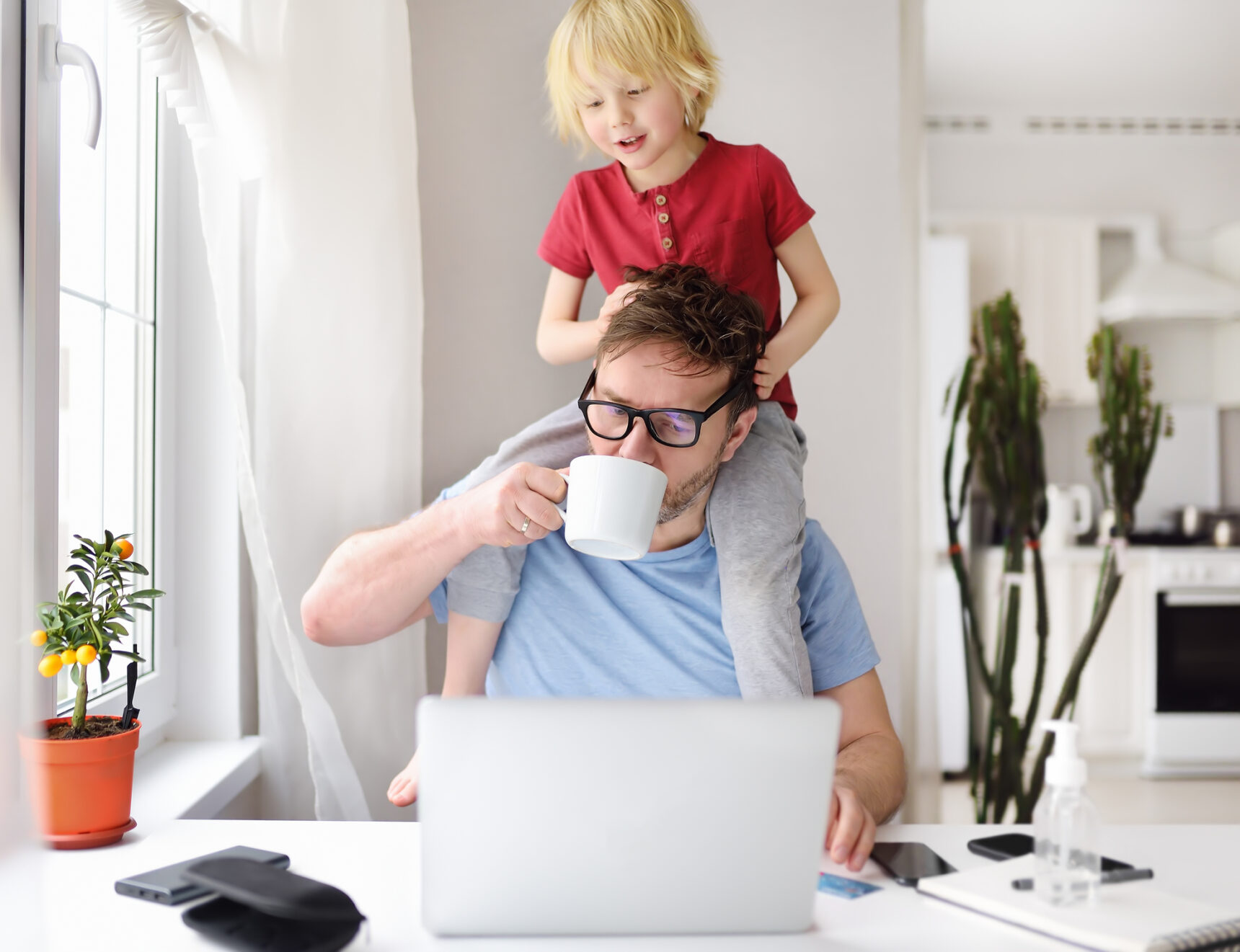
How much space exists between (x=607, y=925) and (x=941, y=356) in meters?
3.71

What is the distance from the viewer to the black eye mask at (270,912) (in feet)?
2.42

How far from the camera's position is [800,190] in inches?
78.7

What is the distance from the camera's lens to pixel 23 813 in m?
0.66

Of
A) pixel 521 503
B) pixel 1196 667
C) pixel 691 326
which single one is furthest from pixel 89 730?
pixel 1196 667

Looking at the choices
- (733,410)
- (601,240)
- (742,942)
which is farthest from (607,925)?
(601,240)

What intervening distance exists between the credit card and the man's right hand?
488 mm

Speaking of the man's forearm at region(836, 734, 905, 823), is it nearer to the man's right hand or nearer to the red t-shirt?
the man's right hand

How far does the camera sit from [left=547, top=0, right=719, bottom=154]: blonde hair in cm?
149

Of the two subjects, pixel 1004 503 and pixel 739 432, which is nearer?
pixel 739 432

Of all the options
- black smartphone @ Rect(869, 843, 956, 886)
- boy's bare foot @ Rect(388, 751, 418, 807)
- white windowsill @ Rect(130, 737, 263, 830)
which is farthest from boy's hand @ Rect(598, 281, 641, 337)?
white windowsill @ Rect(130, 737, 263, 830)

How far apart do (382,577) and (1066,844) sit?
921 mm

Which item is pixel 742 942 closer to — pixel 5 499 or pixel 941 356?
pixel 5 499

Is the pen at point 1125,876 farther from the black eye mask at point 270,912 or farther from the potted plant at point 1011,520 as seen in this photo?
the potted plant at point 1011,520

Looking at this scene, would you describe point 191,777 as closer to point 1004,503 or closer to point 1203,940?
point 1203,940
